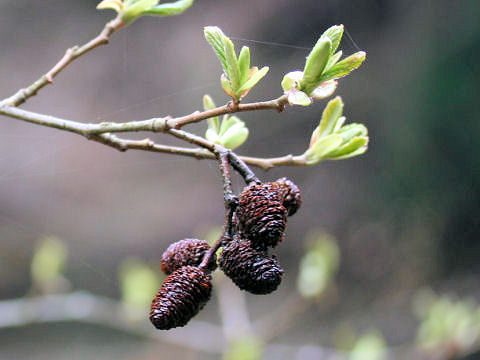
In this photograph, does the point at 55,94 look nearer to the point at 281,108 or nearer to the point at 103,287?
the point at 103,287

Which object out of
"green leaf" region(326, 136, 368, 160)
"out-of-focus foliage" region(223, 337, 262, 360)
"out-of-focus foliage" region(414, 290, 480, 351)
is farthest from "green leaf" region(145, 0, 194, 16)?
"out-of-focus foliage" region(414, 290, 480, 351)

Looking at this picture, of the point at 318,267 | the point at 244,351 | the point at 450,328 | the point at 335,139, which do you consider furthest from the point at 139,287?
the point at 335,139

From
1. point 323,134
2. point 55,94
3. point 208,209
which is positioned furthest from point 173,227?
point 323,134

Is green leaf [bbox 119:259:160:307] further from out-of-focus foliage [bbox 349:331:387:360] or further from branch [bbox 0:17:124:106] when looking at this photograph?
branch [bbox 0:17:124:106]

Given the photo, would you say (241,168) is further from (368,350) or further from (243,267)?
(368,350)

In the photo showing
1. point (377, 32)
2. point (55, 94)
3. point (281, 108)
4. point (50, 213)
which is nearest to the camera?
point (281, 108)

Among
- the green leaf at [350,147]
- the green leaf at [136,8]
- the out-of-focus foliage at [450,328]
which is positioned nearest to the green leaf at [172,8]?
the green leaf at [136,8]
